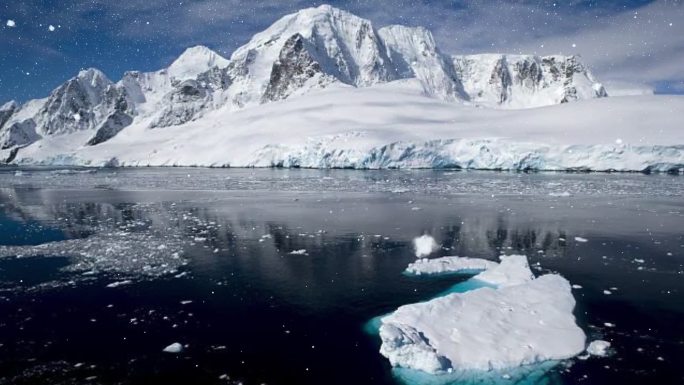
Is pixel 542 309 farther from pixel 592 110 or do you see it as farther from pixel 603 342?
pixel 592 110

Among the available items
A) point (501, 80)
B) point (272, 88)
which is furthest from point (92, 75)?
point (501, 80)

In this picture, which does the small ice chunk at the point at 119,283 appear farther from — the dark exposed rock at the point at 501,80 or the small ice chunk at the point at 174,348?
the dark exposed rock at the point at 501,80

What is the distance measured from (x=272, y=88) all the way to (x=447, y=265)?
108 metres

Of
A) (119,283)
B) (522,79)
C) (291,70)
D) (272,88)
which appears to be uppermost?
(522,79)

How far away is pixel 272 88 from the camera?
11262 cm

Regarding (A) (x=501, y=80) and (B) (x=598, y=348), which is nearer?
(B) (x=598, y=348)

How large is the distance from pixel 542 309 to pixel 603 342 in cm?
101

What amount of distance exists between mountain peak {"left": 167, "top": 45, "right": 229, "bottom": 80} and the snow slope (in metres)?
78.6

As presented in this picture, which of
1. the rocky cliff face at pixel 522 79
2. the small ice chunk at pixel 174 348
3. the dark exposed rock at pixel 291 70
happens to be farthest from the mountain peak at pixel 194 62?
the small ice chunk at pixel 174 348

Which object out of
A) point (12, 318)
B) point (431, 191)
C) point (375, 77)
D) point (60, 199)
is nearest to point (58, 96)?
point (375, 77)

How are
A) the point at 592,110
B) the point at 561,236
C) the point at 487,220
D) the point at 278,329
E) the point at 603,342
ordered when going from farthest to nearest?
the point at 592,110 < the point at 487,220 < the point at 561,236 < the point at 278,329 < the point at 603,342

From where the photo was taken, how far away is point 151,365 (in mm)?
5859

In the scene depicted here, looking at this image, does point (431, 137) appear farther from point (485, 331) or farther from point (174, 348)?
point (174, 348)

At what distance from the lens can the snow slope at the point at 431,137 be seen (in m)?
36.8
